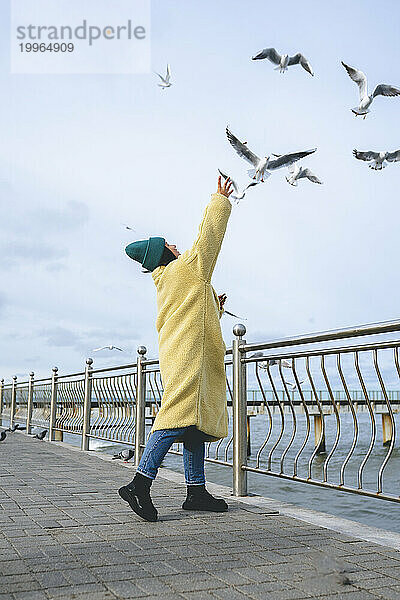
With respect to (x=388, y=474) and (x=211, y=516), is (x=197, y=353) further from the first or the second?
(x=388, y=474)

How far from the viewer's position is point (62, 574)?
2.75 metres

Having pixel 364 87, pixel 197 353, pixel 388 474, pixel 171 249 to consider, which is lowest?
pixel 388 474

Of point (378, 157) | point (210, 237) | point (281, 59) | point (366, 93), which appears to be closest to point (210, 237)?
point (210, 237)

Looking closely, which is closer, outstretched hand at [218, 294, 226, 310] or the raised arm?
the raised arm

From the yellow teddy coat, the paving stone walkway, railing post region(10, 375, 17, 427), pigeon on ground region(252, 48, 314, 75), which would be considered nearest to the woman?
the yellow teddy coat

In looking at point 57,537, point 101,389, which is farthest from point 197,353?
point 101,389

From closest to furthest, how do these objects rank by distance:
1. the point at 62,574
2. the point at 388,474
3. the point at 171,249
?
the point at 62,574 < the point at 171,249 < the point at 388,474

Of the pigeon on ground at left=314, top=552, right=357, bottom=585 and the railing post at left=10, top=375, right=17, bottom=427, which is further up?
the railing post at left=10, top=375, right=17, bottom=427

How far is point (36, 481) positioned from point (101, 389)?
373cm

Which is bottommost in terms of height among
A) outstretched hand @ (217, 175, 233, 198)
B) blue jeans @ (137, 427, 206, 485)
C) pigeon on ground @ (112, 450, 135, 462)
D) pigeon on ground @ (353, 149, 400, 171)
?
pigeon on ground @ (112, 450, 135, 462)

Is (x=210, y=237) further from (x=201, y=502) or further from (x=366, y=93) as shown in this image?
(x=366, y=93)

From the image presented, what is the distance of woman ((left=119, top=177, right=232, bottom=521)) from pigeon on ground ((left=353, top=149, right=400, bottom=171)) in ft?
16.1

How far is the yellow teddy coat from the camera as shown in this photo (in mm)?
4055

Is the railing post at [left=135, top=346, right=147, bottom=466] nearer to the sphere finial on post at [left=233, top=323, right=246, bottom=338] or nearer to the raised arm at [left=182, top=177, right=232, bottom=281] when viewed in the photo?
the sphere finial on post at [left=233, top=323, right=246, bottom=338]
